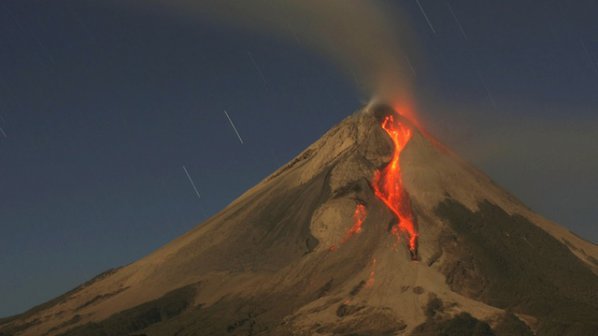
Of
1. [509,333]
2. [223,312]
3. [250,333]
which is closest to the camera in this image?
[509,333]

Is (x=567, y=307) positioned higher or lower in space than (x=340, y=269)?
lower

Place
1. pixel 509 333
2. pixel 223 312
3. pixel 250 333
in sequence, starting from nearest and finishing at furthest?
pixel 509 333
pixel 250 333
pixel 223 312

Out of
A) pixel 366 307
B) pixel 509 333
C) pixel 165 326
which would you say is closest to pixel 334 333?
pixel 366 307

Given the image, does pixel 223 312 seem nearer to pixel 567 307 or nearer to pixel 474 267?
pixel 474 267

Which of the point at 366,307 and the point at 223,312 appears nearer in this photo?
the point at 366,307

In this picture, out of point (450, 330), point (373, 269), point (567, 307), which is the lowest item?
point (567, 307)

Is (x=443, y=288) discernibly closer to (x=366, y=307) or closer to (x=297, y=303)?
(x=366, y=307)

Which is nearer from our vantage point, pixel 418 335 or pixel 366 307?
pixel 418 335

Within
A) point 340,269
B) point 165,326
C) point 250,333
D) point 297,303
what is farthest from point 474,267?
point 165,326
